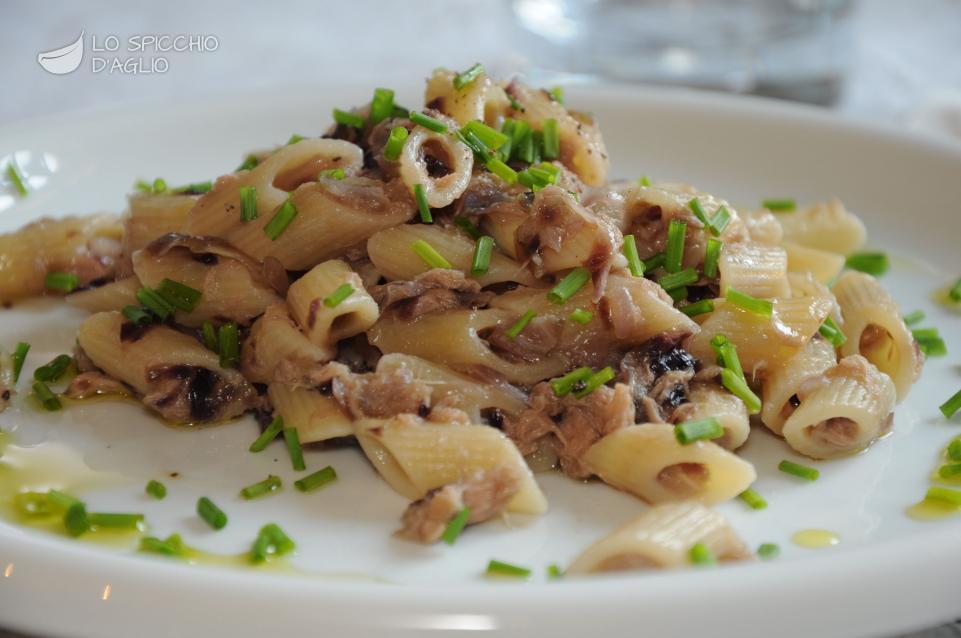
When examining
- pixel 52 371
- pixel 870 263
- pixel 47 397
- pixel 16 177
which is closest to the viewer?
pixel 47 397

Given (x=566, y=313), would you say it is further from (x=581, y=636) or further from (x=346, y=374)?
(x=581, y=636)

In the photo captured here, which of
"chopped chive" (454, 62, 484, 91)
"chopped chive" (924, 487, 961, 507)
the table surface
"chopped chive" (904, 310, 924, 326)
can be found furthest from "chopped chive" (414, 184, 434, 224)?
the table surface

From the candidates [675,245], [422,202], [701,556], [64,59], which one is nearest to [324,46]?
[64,59]

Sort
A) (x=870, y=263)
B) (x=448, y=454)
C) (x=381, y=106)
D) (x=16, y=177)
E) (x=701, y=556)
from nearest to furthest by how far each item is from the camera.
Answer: (x=701, y=556) < (x=448, y=454) < (x=381, y=106) < (x=870, y=263) < (x=16, y=177)

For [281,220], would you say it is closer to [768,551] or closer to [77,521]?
[77,521]

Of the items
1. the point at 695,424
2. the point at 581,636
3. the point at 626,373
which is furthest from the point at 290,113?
the point at 581,636

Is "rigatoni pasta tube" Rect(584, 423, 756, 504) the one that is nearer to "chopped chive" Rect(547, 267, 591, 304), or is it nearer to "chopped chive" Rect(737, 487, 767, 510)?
"chopped chive" Rect(737, 487, 767, 510)

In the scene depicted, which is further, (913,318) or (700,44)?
(700,44)
